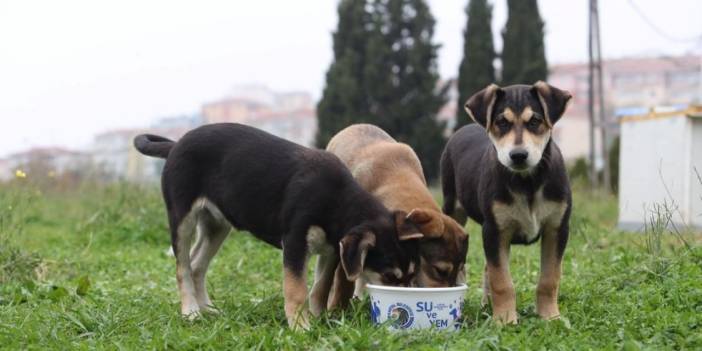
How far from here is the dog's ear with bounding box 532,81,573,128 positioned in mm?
5508

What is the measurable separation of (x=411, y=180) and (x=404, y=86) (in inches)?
1162

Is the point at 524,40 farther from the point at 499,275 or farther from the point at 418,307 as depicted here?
the point at 418,307

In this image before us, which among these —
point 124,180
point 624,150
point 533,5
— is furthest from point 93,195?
point 533,5

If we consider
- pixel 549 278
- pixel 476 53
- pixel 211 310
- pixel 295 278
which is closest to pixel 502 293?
pixel 549 278

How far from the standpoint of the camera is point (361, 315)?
537 centimetres

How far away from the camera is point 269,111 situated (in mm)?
91812

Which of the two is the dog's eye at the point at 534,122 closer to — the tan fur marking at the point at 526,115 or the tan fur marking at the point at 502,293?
the tan fur marking at the point at 526,115

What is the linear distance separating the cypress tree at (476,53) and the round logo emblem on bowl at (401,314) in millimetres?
28540

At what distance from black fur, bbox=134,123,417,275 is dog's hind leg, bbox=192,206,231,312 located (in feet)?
1.16

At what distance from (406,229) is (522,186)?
850 millimetres

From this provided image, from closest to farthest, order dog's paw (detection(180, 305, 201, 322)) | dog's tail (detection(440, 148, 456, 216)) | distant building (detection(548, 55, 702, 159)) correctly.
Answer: dog's paw (detection(180, 305, 201, 322)) < dog's tail (detection(440, 148, 456, 216)) < distant building (detection(548, 55, 702, 159))

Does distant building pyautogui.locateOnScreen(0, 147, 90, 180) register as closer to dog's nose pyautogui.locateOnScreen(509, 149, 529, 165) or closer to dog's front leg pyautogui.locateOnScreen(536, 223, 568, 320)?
dog's front leg pyautogui.locateOnScreen(536, 223, 568, 320)

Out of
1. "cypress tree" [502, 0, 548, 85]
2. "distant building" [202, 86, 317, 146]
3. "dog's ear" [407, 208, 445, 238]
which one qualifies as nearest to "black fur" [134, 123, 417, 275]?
"dog's ear" [407, 208, 445, 238]

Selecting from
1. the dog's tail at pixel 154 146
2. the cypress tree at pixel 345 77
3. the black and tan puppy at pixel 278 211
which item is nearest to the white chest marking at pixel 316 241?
the black and tan puppy at pixel 278 211
